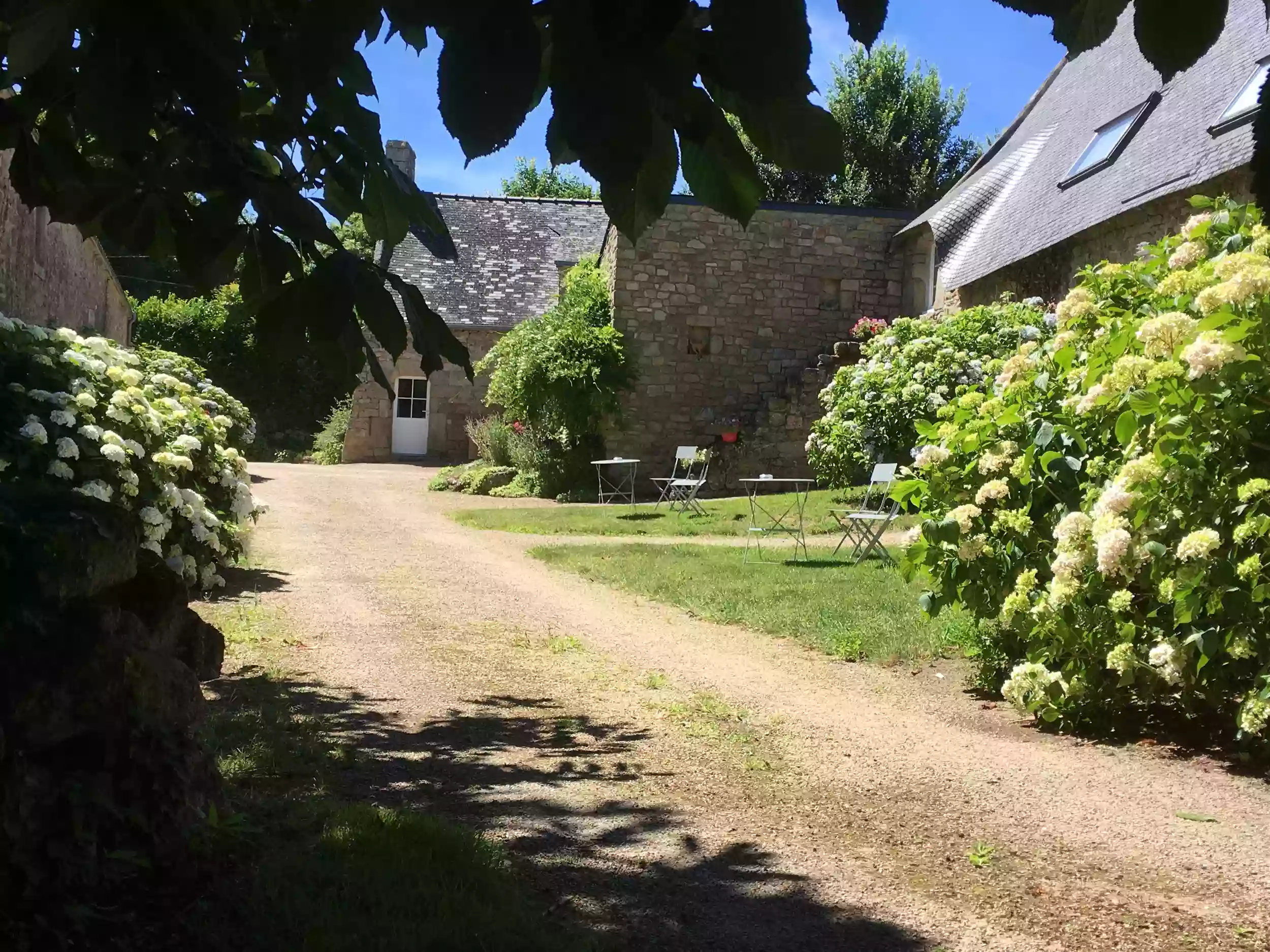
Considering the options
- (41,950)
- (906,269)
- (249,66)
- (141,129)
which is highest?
(906,269)

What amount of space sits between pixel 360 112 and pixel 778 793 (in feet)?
9.51

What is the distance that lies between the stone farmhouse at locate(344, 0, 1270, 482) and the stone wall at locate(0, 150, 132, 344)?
10.5 feet

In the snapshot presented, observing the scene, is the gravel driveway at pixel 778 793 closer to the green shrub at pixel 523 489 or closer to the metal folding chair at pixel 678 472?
the metal folding chair at pixel 678 472

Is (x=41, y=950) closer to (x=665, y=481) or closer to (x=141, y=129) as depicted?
(x=141, y=129)

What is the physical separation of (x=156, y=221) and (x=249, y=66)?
377 mm

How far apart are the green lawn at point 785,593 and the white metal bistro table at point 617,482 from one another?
5.60 m

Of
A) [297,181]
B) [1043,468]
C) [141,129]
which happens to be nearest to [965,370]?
[1043,468]

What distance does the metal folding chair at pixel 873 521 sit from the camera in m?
9.83

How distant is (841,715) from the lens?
528 cm

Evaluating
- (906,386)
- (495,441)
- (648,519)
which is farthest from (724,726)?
(495,441)

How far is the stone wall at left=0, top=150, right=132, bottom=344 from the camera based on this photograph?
735 centimetres

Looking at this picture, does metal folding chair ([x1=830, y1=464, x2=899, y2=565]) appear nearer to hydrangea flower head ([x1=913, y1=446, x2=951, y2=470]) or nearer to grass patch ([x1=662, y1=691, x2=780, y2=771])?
hydrangea flower head ([x1=913, y1=446, x2=951, y2=470])

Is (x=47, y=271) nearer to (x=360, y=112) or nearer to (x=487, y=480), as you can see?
(x=360, y=112)

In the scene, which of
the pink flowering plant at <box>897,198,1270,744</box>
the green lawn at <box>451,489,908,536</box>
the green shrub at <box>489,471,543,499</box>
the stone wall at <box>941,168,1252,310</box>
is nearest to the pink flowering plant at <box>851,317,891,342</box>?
the stone wall at <box>941,168,1252,310</box>
